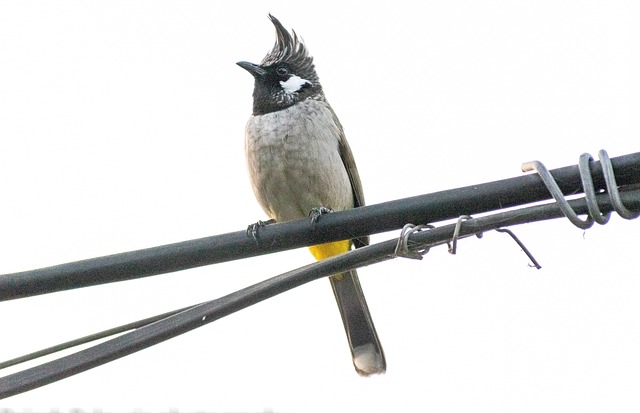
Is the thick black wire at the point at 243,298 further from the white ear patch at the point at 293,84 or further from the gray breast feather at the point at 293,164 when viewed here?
the white ear patch at the point at 293,84

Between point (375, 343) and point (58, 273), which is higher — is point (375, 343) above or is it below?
below

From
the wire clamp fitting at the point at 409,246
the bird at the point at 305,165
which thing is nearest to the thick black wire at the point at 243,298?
the wire clamp fitting at the point at 409,246

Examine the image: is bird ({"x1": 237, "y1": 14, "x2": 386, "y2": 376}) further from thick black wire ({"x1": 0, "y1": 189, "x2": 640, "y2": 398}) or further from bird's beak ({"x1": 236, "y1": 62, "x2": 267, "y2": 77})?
thick black wire ({"x1": 0, "y1": 189, "x2": 640, "y2": 398})

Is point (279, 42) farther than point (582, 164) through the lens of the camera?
Yes

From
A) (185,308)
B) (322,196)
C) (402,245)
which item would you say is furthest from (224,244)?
(322,196)

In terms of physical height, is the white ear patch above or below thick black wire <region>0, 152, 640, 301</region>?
above

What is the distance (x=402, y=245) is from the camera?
3.75 meters

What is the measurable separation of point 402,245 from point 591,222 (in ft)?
2.33

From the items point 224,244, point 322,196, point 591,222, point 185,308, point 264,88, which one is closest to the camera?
point 591,222

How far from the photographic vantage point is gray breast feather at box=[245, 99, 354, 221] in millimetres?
6586

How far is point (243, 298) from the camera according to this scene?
3.63 metres

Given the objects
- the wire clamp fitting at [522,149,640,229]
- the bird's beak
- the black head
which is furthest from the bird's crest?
the wire clamp fitting at [522,149,640,229]

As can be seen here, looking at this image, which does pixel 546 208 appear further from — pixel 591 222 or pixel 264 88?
pixel 264 88

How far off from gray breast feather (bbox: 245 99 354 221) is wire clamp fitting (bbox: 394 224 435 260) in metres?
2.79
